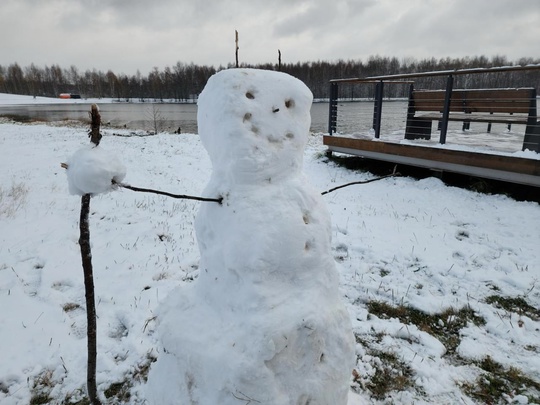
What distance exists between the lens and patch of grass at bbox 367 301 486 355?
310cm

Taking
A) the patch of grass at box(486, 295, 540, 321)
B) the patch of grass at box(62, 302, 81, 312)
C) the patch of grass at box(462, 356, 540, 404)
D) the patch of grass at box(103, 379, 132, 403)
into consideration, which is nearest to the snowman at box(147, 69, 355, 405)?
the patch of grass at box(103, 379, 132, 403)

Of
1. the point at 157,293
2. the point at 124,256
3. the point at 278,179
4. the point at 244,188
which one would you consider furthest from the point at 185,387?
the point at 124,256

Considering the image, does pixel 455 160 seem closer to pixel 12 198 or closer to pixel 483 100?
pixel 483 100

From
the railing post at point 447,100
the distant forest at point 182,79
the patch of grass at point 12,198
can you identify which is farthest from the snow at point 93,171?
the distant forest at point 182,79

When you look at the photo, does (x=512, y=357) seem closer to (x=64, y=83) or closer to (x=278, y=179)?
(x=278, y=179)

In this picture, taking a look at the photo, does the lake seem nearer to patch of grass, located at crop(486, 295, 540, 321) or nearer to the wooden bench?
the wooden bench

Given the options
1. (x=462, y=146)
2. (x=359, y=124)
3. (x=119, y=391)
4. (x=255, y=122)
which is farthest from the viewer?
(x=359, y=124)

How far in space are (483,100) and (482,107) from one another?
0.16m

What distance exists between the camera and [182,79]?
83750 millimetres

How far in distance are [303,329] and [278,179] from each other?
0.77m

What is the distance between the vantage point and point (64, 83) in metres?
108

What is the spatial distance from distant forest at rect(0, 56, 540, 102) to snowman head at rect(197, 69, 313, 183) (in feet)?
207

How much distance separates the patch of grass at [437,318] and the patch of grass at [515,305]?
361 millimetres

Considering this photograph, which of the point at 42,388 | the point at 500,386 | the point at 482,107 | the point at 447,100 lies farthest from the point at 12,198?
the point at 482,107
